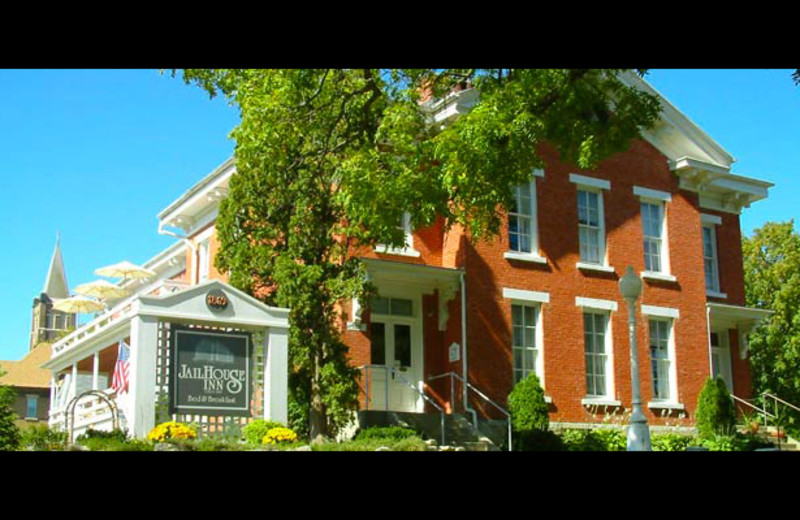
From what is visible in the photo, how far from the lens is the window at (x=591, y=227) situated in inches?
899

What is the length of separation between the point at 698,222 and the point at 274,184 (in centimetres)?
1220

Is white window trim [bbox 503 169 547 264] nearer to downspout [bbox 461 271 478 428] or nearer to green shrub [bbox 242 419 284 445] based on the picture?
downspout [bbox 461 271 478 428]

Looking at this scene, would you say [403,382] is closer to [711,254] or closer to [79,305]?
[711,254]

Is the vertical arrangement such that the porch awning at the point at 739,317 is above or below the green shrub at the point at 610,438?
above

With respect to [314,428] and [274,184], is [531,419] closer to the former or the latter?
[314,428]

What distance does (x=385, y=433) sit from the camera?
55.9 feet

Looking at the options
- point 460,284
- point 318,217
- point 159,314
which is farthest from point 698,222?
point 159,314

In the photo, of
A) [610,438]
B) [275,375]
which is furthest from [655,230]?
[275,375]

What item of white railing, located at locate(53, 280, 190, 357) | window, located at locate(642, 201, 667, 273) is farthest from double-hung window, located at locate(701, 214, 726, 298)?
white railing, located at locate(53, 280, 190, 357)

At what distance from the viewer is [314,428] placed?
1700 cm

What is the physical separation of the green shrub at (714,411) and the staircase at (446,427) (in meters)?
5.83

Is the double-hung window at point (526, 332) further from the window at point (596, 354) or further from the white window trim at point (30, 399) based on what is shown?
the white window trim at point (30, 399)

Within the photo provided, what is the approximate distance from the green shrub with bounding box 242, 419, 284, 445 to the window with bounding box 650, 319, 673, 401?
11767mm

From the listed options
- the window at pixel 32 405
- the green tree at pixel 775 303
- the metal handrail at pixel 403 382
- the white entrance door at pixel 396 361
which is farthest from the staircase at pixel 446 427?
the window at pixel 32 405
